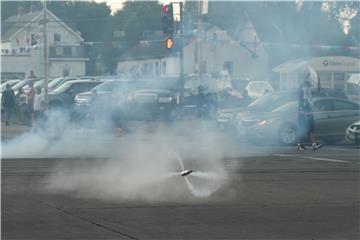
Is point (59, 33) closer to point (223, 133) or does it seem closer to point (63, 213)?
point (223, 133)

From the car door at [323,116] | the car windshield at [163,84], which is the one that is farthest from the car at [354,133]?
the car windshield at [163,84]

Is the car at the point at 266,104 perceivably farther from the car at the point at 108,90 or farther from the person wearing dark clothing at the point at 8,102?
the person wearing dark clothing at the point at 8,102

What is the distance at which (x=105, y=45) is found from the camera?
28547 mm

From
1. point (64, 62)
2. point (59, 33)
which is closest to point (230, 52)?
point (59, 33)

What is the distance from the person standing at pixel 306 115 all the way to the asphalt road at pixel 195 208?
3514 millimetres

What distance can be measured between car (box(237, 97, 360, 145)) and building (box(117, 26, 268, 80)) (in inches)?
48.2

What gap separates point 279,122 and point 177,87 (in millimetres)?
5707

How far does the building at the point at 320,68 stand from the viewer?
54.1 feet

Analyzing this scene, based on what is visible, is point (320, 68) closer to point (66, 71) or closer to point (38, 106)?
point (38, 106)

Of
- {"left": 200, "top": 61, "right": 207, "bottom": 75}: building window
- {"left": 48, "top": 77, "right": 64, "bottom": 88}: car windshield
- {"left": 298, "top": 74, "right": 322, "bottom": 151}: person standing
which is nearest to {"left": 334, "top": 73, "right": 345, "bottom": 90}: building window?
{"left": 298, "top": 74, "right": 322, "bottom": 151}: person standing

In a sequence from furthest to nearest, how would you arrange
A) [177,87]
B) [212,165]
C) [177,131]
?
[177,87] → [177,131] → [212,165]

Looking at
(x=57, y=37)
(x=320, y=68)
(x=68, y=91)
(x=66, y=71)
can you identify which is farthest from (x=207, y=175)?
(x=66, y=71)

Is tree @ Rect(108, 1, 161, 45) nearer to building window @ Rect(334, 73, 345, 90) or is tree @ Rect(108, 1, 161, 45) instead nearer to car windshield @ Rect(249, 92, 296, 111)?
car windshield @ Rect(249, 92, 296, 111)

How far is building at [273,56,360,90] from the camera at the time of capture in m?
16.5
